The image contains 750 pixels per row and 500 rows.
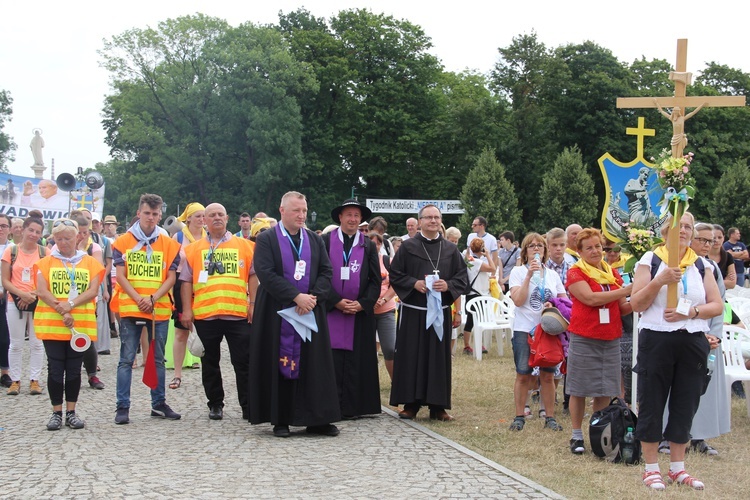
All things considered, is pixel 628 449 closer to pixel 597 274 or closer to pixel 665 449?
pixel 665 449

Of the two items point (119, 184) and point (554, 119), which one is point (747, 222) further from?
point (119, 184)

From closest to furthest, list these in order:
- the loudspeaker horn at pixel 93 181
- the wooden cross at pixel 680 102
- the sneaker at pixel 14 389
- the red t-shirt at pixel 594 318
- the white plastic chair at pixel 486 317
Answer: the wooden cross at pixel 680 102, the red t-shirt at pixel 594 318, the sneaker at pixel 14 389, the white plastic chair at pixel 486 317, the loudspeaker horn at pixel 93 181

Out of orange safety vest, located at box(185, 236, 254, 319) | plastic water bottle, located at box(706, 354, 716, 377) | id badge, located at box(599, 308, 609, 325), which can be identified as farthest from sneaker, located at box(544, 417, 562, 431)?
orange safety vest, located at box(185, 236, 254, 319)

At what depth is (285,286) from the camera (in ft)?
24.6

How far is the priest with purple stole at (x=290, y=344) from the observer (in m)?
7.55

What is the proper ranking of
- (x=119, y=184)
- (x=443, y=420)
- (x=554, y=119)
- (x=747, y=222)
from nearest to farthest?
(x=443, y=420), (x=747, y=222), (x=554, y=119), (x=119, y=184)

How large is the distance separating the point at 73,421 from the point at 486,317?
7.65 meters

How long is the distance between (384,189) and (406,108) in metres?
5.16

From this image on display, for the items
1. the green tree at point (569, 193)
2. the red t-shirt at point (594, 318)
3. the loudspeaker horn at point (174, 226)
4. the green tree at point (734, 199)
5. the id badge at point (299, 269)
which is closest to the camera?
the red t-shirt at point (594, 318)

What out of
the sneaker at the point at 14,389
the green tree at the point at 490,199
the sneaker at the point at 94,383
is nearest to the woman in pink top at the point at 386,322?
the sneaker at the point at 94,383

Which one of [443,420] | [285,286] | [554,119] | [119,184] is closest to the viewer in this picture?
[285,286]

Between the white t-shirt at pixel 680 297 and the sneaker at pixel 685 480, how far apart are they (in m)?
1.02

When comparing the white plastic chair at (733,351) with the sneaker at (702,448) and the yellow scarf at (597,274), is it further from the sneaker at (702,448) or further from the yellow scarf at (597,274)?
the yellow scarf at (597,274)

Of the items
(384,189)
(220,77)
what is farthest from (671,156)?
(384,189)
